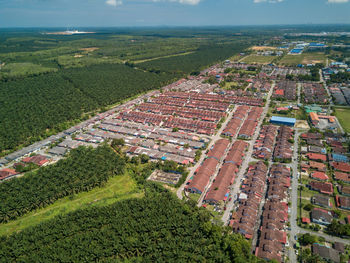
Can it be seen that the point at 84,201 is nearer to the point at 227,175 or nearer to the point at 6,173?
the point at 6,173

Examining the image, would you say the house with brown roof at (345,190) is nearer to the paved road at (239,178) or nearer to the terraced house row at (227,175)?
the paved road at (239,178)

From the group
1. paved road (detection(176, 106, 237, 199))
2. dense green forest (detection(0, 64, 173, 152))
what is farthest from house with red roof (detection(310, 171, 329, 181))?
dense green forest (detection(0, 64, 173, 152))

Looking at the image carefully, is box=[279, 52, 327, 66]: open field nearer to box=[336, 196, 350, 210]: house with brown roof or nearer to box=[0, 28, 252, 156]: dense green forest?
box=[0, 28, 252, 156]: dense green forest

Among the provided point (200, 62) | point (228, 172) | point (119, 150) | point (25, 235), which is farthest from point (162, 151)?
point (200, 62)

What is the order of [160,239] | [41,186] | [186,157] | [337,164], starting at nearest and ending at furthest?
[160,239]
[41,186]
[337,164]
[186,157]

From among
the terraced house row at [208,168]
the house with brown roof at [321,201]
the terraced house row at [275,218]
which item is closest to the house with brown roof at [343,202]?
the house with brown roof at [321,201]

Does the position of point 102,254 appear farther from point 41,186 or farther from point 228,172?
point 228,172

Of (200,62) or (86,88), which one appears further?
(200,62)
